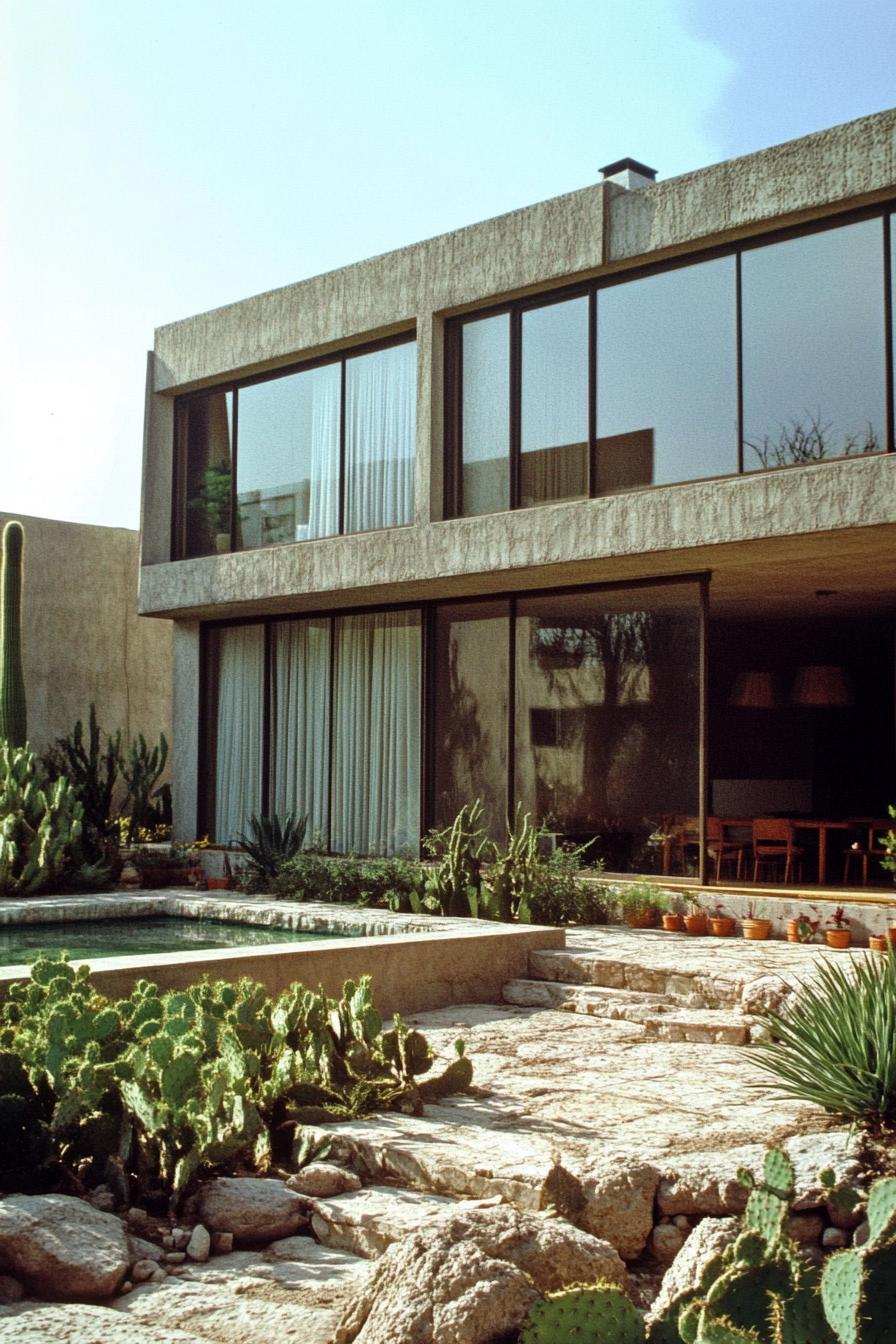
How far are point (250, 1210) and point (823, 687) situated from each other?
12.0 metres

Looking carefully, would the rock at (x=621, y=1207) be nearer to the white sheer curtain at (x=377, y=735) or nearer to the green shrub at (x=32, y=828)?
the white sheer curtain at (x=377, y=735)

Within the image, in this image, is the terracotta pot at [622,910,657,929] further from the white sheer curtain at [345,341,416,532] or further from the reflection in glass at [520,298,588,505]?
the white sheer curtain at [345,341,416,532]

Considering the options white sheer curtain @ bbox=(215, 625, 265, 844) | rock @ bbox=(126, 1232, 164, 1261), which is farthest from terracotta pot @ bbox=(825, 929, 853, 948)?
white sheer curtain @ bbox=(215, 625, 265, 844)

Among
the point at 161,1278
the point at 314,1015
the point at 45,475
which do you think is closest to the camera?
the point at 161,1278

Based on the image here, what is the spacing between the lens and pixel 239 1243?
17.1ft

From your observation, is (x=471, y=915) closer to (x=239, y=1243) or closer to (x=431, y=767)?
(x=431, y=767)

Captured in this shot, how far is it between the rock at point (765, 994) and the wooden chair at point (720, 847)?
4.12 m

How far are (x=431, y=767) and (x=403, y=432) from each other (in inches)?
142

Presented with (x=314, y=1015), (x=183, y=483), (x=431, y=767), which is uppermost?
(x=183, y=483)

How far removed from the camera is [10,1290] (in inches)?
179

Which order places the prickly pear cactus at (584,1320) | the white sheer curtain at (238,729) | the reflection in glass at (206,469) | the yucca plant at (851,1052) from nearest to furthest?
the prickly pear cactus at (584,1320), the yucca plant at (851,1052), the reflection in glass at (206,469), the white sheer curtain at (238,729)

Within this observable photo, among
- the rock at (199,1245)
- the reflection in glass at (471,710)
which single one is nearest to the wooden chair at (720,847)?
the reflection in glass at (471,710)

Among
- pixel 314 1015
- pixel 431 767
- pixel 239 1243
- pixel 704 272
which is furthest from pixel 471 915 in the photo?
pixel 239 1243

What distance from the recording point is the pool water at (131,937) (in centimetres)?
1148
